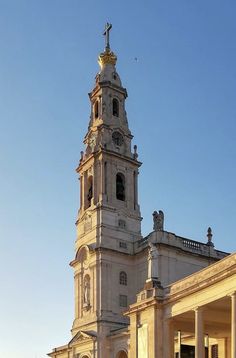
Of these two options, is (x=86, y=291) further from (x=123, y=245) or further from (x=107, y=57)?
(x=107, y=57)

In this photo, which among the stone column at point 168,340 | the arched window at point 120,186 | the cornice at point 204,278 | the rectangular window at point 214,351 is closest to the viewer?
the cornice at point 204,278

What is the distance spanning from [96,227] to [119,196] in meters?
5.13

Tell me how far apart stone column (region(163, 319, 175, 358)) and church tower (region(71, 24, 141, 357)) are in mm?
19128

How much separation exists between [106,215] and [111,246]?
10.5ft

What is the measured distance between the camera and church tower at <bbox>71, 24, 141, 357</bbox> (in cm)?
6028

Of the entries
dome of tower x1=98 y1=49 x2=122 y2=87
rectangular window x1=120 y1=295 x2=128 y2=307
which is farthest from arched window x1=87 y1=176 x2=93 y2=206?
dome of tower x1=98 y1=49 x2=122 y2=87

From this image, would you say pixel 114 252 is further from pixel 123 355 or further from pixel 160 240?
pixel 123 355

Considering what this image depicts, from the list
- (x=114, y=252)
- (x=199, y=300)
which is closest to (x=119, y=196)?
(x=114, y=252)

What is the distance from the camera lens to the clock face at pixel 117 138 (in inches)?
2650

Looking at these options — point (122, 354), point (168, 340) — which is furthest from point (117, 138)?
point (168, 340)

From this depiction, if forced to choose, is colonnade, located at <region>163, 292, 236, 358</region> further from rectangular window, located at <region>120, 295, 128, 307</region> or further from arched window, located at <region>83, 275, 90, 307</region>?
arched window, located at <region>83, 275, 90, 307</region>

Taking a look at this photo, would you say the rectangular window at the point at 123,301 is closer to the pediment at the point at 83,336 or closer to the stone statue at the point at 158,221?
the pediment at the point at 83,336

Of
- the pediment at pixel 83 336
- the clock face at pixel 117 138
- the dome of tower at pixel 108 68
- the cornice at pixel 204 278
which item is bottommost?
the pediment at pixel 83 336

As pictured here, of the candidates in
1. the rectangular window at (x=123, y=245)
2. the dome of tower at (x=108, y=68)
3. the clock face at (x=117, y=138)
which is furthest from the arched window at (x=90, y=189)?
the dome of tower at (x=108, y=68)
